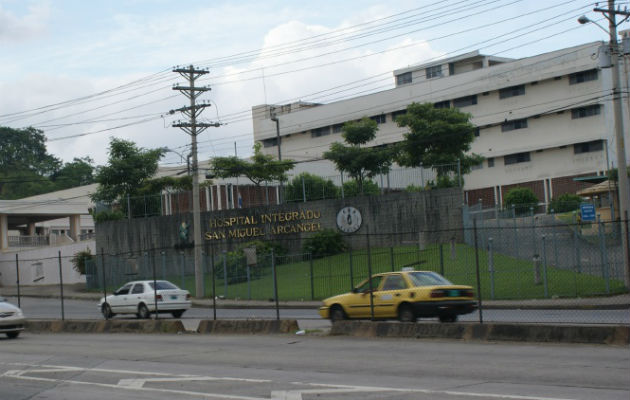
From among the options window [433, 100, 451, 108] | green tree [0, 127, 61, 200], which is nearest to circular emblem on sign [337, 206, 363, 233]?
window [433, 100, 451, 108]

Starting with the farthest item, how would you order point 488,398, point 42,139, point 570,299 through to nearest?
point 42,139, point 570,299, point 488,398

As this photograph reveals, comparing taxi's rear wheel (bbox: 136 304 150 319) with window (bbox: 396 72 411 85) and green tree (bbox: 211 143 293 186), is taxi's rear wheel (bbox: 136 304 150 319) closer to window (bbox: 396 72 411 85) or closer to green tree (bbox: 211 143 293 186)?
green tree (bbox: 211 143 293 186)

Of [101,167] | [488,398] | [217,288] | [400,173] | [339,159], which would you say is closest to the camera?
[488,398]

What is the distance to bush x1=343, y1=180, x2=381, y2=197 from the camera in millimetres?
47809

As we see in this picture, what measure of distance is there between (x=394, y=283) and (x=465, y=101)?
53.9m

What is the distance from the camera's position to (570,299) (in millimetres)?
26578

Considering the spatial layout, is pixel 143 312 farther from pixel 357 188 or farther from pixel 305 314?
pixel 357 188

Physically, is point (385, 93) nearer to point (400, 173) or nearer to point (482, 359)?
point (400, 173)

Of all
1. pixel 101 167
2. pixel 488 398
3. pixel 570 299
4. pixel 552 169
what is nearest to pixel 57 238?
pixel 101 167

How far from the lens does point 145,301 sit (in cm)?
2916

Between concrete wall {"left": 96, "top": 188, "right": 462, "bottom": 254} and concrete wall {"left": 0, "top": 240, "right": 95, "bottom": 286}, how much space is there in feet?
11.9

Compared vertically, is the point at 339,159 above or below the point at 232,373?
above

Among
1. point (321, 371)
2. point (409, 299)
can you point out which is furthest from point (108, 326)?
point (321, 371)

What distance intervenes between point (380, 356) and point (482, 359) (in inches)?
82.8
